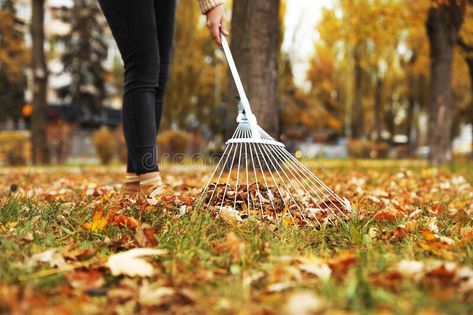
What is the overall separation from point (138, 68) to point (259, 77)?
2.94 m

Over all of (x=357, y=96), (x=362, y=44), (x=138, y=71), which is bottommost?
(x=138, y=71)

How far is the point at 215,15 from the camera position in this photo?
2.47 metres

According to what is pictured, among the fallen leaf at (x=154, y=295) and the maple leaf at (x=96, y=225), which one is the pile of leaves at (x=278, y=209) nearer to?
the maple leaf at (x=96, y=225)

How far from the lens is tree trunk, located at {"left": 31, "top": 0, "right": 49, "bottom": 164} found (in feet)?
42.8

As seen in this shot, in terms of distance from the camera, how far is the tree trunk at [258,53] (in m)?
5.31

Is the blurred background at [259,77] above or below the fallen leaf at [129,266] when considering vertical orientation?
above

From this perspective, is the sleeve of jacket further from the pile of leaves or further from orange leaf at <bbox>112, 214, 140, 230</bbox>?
orange leaf at <bbox>112, 214, 140, 230</bbox>

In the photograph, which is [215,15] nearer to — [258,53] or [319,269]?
[319,269]

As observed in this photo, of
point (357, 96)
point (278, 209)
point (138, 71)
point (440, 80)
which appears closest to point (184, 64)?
point (357, 96)

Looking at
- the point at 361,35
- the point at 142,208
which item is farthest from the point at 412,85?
the point at 142,208

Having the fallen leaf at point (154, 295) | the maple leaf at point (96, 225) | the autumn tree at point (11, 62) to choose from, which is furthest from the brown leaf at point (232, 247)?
the autumn tree at point (11, 62)

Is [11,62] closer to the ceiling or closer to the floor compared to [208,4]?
closer to the ceiling

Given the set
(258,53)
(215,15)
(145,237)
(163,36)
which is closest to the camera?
(145,237)

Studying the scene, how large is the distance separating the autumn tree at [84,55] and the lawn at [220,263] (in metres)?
25.6
